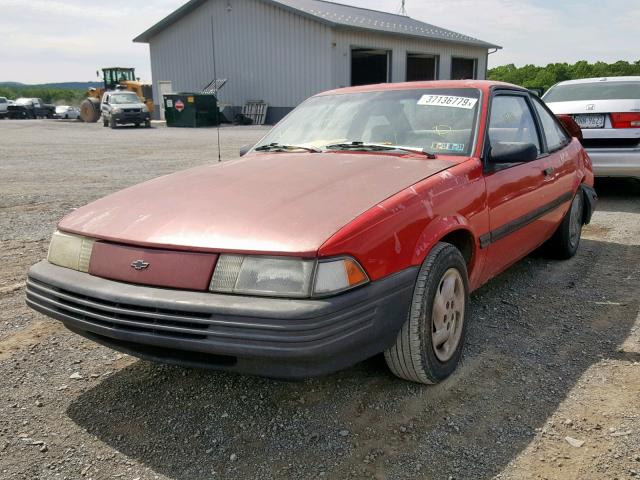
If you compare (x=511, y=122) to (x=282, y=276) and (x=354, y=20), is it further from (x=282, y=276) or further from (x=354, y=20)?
(x=354, y=20)

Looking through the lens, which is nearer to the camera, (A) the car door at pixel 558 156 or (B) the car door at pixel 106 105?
(A) the car door at pixel 558 156

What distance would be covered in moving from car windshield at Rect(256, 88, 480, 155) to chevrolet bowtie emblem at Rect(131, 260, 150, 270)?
5.20ft

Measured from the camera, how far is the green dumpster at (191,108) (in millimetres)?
27141

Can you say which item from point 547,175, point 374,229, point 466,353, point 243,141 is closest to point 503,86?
point 547,175

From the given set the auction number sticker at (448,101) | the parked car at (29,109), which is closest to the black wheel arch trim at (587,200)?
the auction number sticker at (448,101)

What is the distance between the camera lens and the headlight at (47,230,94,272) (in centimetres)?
255

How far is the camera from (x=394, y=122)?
11.7 feet

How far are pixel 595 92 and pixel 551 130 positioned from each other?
356 centimetres

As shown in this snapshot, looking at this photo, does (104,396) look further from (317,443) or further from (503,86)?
(503,86)

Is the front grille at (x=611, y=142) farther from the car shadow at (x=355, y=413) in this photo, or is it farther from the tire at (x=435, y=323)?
the tire at (x=435, y=323)

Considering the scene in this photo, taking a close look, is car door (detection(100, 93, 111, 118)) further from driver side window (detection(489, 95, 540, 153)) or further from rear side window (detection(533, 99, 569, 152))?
driver side window (detection(489, 95, 540, 153))

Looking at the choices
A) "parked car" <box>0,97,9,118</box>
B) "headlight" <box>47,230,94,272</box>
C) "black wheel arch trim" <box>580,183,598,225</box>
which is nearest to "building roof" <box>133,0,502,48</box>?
"black wheel arch trim" <box>580,183,598,225</box>

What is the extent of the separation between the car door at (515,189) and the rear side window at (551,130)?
0.15 metres

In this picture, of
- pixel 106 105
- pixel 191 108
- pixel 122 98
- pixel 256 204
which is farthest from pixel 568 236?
pixel 106 105
